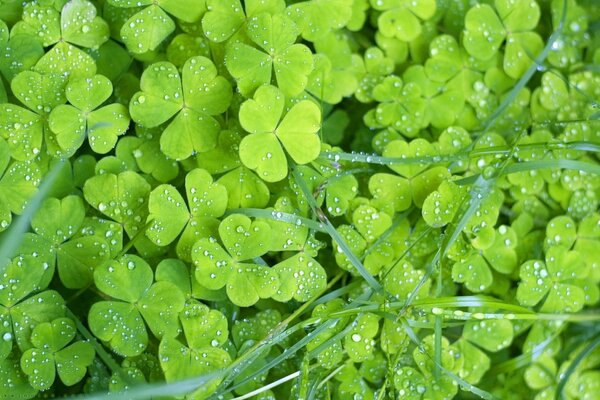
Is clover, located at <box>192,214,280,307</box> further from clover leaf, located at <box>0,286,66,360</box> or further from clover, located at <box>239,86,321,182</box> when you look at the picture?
clover leaf, located at <box>0,286,66,360</box>

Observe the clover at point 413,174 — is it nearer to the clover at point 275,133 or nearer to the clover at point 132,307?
the clover at point 275,133

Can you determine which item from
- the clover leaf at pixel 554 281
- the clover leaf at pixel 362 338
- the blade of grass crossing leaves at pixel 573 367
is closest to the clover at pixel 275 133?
the clover leaf at pixel 362 338

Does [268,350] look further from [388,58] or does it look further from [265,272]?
[388,58]

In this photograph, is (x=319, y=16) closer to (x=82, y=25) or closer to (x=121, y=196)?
(x=82, y=25)

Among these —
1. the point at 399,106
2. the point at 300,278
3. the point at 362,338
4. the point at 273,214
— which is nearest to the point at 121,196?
the point at 273,214

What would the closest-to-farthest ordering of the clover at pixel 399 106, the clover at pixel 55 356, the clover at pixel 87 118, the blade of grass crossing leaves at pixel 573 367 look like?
the clover at pixel 55 356
the clover at pixel 87 118
the blade of grass crossing leaves at pixel 573 367
the clover at pixel 399 106

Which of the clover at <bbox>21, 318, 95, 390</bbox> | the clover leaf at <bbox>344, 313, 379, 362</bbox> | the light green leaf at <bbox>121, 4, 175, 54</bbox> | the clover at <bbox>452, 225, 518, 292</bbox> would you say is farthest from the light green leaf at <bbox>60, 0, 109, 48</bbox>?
the clover at <bbox>452, 225, 518, 292</bbox>
